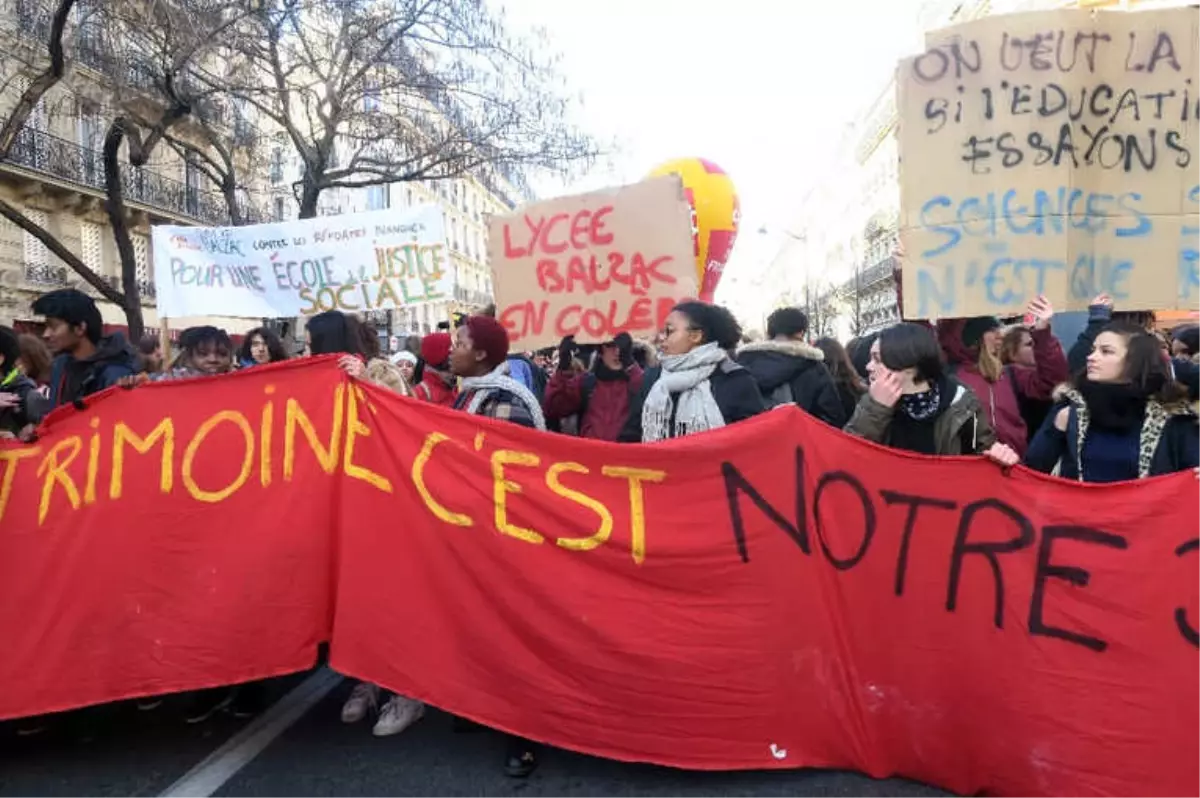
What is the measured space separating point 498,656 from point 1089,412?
2285 millimetres

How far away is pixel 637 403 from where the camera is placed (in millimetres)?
4223

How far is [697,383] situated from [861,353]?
237 centimetres

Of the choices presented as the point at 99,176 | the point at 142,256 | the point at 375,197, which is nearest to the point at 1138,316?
the point at 99,176

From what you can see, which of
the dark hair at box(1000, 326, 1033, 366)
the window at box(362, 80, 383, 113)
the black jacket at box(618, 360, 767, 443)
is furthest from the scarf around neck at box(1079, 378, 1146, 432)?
the window at box(362, 80, 383, 113)

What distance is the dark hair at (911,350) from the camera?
11.3ft

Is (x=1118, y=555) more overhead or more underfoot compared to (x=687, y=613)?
more overhead

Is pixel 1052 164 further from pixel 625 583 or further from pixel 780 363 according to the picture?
pixel 625 583

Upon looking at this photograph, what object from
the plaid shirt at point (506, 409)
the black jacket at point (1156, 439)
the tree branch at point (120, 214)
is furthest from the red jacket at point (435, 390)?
the tree branch at point (120, 214)

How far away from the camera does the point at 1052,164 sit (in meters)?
3.67

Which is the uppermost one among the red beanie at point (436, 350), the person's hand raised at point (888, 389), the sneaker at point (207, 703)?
the red beanie at point (436, 350)

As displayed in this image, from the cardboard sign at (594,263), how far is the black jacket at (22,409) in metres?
2.24

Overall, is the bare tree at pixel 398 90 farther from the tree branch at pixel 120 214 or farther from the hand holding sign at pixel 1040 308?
the hand holding sign at pixel 1040 308

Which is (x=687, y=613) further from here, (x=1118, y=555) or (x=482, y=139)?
(x=482, y=139)

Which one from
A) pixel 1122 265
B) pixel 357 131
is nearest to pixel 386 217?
pixel 1122 265
